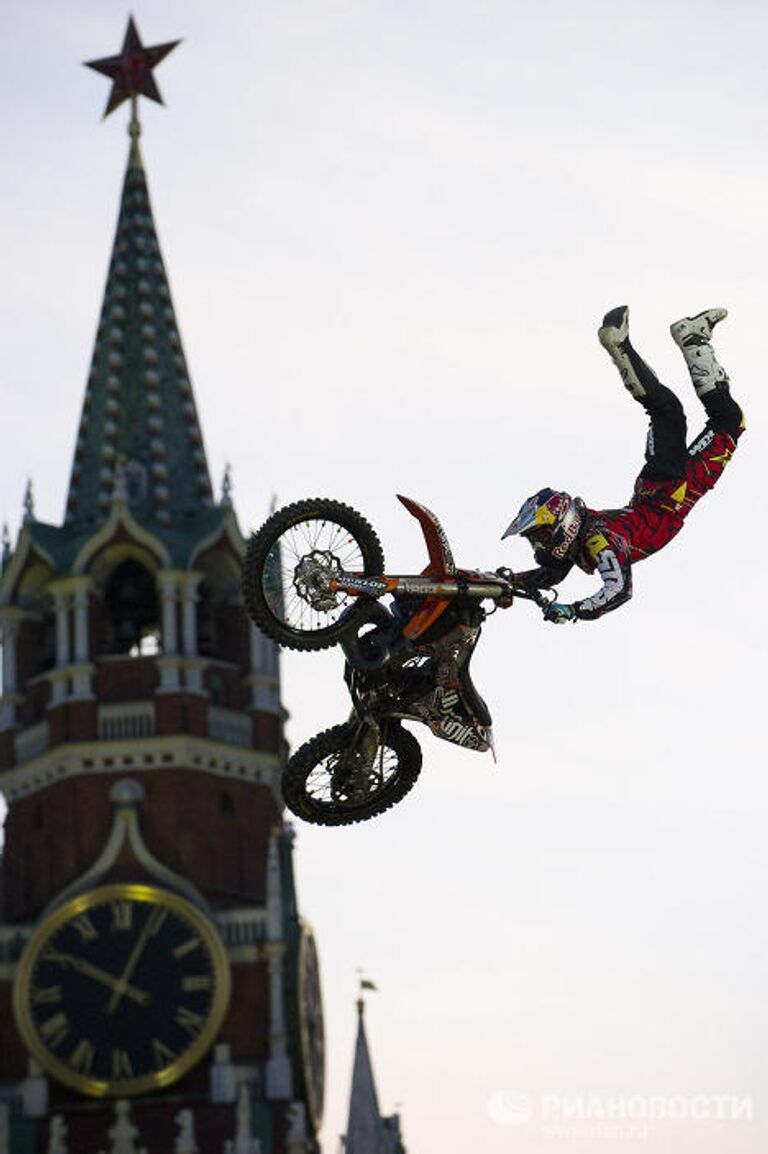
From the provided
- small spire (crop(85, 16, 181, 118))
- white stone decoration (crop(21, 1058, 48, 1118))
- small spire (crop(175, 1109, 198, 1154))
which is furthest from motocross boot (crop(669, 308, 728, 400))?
small spire (crop(85, 16, 181, 118))

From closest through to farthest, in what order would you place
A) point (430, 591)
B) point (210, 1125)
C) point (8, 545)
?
point (430, 591) → point (210, 1125) → point (8, 545)

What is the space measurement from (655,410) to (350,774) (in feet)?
17.5

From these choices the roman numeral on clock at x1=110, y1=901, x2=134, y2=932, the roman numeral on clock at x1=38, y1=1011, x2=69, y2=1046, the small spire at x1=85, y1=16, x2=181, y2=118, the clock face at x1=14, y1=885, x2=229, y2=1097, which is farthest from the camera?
the small spire at x1=85, y1=16, x2=181, y2=118

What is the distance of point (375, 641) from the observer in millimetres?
41031

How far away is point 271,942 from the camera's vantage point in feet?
433

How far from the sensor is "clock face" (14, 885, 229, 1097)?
5098 inches

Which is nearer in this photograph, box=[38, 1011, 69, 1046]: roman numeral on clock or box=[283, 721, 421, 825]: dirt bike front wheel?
box=[283, 721, 421, 825]: dirt bike front wheel

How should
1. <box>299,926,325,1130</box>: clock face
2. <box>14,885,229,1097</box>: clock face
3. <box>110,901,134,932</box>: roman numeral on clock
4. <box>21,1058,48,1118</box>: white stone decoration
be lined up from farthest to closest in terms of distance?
<box>299,926,325,1130</box>: clock face
<box>110,901,134,932</box>: roman numeral on clock
<box>14,885,229,1097</box>: clock face
<box>21,1058,48,1118</box>: white stone decoration

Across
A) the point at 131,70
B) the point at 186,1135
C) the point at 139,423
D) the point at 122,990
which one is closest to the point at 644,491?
the point at 186,1135

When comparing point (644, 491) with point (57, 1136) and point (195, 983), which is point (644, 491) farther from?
point (195, 983)

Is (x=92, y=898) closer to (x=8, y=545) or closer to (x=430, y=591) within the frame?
(x=8, y=545)

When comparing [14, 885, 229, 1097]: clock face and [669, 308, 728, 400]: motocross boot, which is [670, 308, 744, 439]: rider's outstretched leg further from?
[14, 885, 229, 1097]: clock face

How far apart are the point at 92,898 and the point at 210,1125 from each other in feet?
29.3

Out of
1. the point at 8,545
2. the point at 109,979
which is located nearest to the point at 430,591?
the point at 109,979
